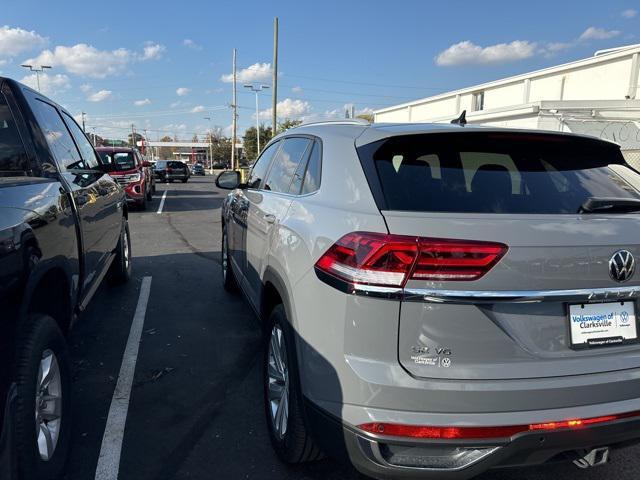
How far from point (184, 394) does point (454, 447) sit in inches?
83.6

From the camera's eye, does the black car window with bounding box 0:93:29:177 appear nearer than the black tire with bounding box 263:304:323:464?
No

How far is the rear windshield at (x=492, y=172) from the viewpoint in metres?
2.01

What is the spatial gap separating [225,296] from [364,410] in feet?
13.0

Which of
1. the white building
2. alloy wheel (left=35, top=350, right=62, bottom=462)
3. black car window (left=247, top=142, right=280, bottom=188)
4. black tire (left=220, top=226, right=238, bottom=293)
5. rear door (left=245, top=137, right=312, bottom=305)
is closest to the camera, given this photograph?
alloy wheel (left=35, top=350, right=62, bottom=462)

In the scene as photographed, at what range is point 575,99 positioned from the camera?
65.7 feet

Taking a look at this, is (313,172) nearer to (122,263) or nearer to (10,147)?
(10,147)

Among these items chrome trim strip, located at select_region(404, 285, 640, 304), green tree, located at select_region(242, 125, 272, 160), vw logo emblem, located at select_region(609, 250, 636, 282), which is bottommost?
chrome trim strip, located at select_region(404, 285, 640, 304)

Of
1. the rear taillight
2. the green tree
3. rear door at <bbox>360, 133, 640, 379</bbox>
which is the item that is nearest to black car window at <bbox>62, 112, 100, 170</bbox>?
rear door at <bbox>360, 133, 640, 379</bbox>

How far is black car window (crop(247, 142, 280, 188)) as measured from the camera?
4047 millimetres

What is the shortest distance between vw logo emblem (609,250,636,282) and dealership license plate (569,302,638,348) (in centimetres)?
12

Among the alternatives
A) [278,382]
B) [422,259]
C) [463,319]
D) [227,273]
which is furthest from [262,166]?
[463,319]

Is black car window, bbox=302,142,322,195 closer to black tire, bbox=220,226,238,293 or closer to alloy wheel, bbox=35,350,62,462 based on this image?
alloy wheel, bbox=35,350,62,462

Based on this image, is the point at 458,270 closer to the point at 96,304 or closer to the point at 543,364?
the point at 543,364

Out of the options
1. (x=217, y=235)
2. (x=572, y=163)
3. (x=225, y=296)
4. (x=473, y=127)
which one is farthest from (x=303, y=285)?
(x=217, y=235)
